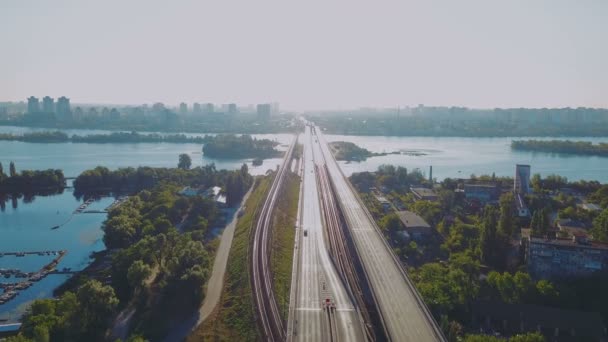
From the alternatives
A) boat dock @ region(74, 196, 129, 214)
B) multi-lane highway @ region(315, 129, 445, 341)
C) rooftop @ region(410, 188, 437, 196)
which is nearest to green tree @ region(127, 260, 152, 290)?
multi-lane highway @ region(315, 129, 445, 341)

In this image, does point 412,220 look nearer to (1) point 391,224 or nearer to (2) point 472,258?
(1) point 391,224

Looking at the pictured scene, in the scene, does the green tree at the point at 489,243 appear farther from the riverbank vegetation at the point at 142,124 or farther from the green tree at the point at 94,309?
the riverbank vegetation at the point at 142,124

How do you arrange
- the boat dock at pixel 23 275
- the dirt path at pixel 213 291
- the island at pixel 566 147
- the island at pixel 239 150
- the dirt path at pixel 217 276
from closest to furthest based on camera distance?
1. the dirt path at pixel 213 291
2. the dirt path at pixel 217 276
3. the boat dock at pixel 23 275
4. the island at pixel 239 150
5. the island at pixel 566 147

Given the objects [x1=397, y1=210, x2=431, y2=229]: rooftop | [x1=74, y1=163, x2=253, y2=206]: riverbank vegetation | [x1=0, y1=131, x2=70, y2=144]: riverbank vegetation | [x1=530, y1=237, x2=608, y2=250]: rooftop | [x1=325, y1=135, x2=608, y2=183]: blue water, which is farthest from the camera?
[x1=0, y1=131, x2=70, y2=144]: riverbank vegetation

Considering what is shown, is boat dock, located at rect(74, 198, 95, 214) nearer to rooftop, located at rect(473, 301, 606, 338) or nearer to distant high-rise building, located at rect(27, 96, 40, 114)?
rooftop, located at rect(473, 301, 606, 338)

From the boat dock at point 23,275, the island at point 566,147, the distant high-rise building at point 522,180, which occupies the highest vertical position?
the island at point 566,147

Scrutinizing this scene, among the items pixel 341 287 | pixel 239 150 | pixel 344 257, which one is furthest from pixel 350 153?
pixel 341 287

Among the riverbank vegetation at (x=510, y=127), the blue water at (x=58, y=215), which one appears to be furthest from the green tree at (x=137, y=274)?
the riverbank vegetation at (x=510, y=127)
